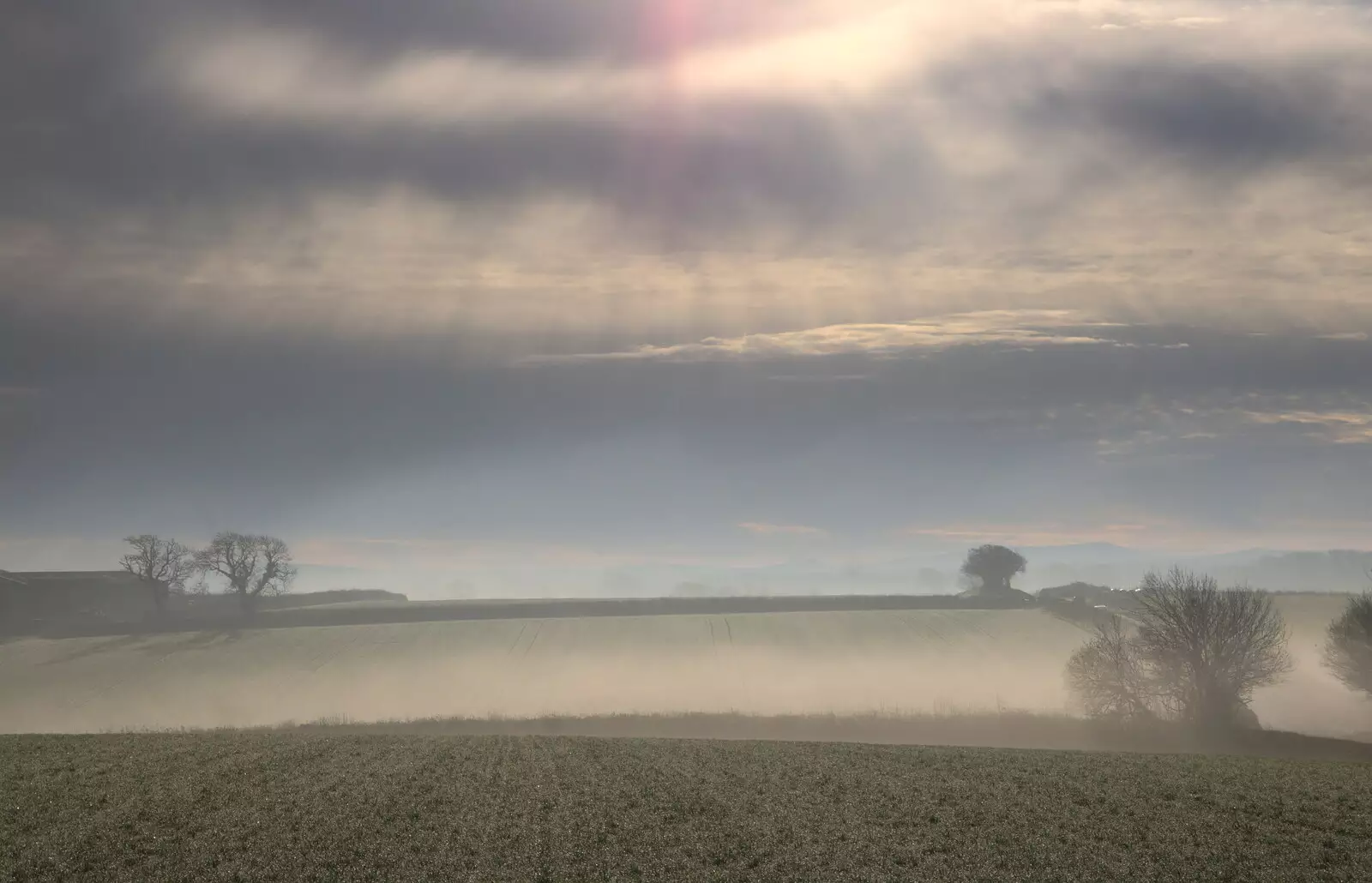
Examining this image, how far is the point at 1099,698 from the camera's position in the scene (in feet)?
229

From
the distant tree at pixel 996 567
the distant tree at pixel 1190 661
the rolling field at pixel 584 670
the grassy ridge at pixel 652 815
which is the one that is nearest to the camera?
the grassy ridge at pixel 652 815

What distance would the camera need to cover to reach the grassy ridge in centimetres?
3042

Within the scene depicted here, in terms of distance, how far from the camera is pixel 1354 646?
7288cm

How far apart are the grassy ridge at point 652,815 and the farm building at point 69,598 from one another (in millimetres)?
85322

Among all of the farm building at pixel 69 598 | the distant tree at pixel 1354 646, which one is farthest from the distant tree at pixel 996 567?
the farm building at pixel 69 598

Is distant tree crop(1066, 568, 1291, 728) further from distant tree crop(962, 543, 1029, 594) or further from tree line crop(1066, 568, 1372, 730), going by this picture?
distant tree crop(962, 543, 1029, 594)

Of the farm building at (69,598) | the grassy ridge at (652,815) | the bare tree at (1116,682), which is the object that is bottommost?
the grassy ridge at (652,815)

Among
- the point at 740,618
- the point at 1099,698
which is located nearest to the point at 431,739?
the point at 1099,698

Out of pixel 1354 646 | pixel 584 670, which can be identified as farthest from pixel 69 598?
pixel 1354 646

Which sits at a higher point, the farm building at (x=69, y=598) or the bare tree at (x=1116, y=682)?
the farm building at (x=69, y=598)

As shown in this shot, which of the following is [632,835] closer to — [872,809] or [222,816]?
[872,809]

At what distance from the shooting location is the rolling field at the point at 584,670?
8094cm

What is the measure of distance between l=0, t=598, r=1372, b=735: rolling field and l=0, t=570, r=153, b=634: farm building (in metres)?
12.5

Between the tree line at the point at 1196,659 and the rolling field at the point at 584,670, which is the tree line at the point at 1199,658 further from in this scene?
the rolling field at the point at 584,670
